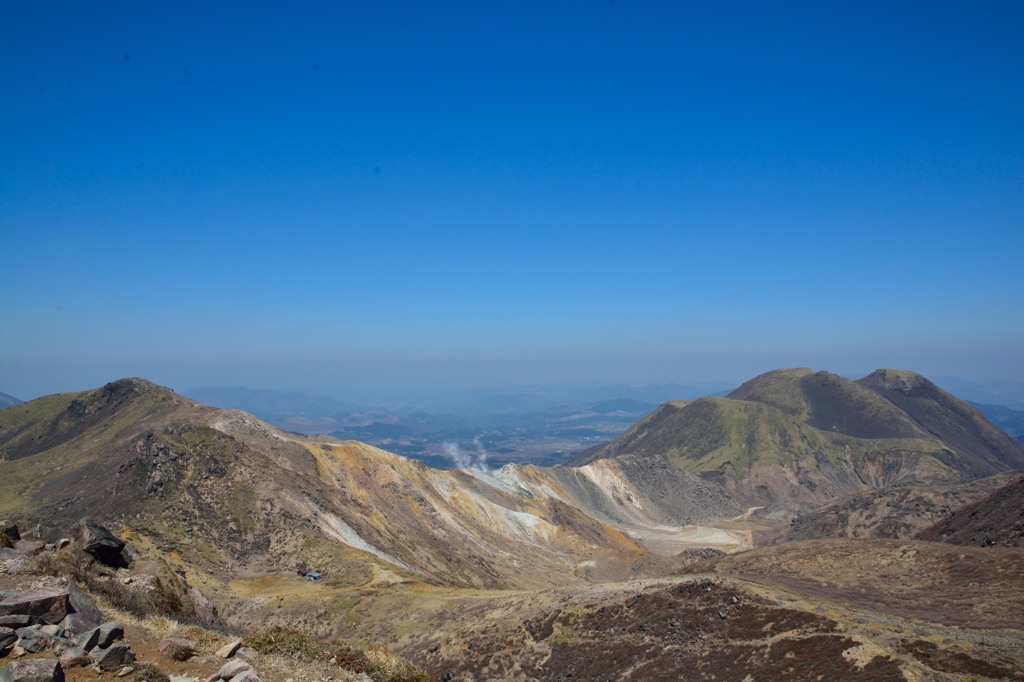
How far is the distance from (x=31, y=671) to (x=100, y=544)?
14.9 meters

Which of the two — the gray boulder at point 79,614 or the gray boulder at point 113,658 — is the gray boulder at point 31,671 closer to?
the gray boulder at point 113,658

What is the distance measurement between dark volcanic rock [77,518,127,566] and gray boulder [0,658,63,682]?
13906 mm

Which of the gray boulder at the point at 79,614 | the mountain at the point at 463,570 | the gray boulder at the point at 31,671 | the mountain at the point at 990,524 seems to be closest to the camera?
the gray boulder at the point at 31,671

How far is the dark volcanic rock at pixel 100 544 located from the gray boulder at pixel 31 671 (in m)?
13.9

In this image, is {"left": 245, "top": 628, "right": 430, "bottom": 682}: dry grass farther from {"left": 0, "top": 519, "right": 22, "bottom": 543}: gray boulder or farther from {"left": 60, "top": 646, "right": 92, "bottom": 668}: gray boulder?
{"left": 0, "top": 519, "right": 22, "bottom": 543}: gray boulder

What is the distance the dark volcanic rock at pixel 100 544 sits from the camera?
Answer: 888 inches

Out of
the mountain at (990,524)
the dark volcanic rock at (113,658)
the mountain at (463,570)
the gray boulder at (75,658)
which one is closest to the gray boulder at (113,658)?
the dark volcanic rock at (113,658)

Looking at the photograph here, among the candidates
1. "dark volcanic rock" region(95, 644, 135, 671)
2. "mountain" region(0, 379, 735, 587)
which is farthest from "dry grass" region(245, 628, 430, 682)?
"mountain" region(0, 379, 735, 587)

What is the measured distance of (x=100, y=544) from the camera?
2281 centimetres

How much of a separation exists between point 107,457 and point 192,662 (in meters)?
86.3

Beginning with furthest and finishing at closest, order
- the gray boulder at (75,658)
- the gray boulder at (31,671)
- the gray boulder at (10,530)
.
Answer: the gray boulder at (10,530)
the gray boulder at (75,658)
the gray boulder at (31,671)

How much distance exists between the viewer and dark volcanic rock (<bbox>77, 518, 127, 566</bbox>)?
22562mm

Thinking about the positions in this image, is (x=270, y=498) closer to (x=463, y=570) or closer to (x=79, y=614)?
(x=463, y=570)

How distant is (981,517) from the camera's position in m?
70.9
